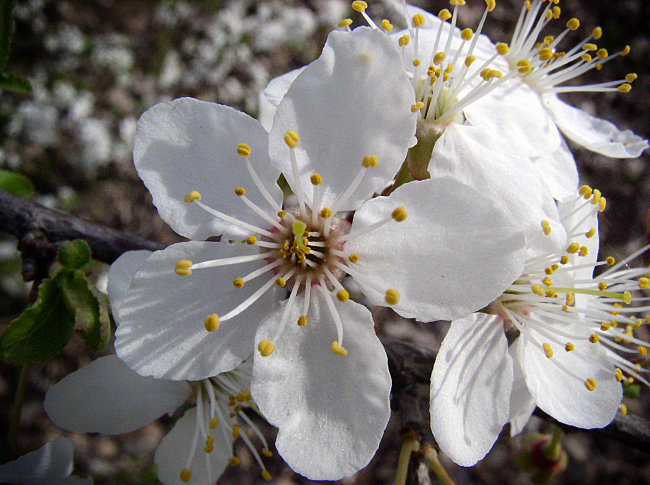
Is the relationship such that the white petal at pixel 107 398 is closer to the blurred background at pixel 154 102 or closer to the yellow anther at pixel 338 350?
the yellow anther at pixel 338 350

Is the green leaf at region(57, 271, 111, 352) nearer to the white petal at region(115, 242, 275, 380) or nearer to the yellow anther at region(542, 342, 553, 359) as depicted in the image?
the white petal at region(115, 242, 275, 380)

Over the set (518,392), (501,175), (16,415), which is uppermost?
(501,175)

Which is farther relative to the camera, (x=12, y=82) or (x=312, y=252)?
(x=12, y=82)

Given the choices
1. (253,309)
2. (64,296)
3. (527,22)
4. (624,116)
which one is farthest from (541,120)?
(624,116)

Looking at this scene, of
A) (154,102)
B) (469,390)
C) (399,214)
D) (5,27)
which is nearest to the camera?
(399,214)

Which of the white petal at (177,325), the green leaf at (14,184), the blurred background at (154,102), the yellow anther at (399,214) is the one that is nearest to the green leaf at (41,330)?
the white petal at (177,325)

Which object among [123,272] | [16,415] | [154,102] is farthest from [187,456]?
[154,102]

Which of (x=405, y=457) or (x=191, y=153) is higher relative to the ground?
(x=191, y=153)

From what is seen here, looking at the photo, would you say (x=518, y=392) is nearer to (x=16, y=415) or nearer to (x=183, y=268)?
(x=183, y=268)
